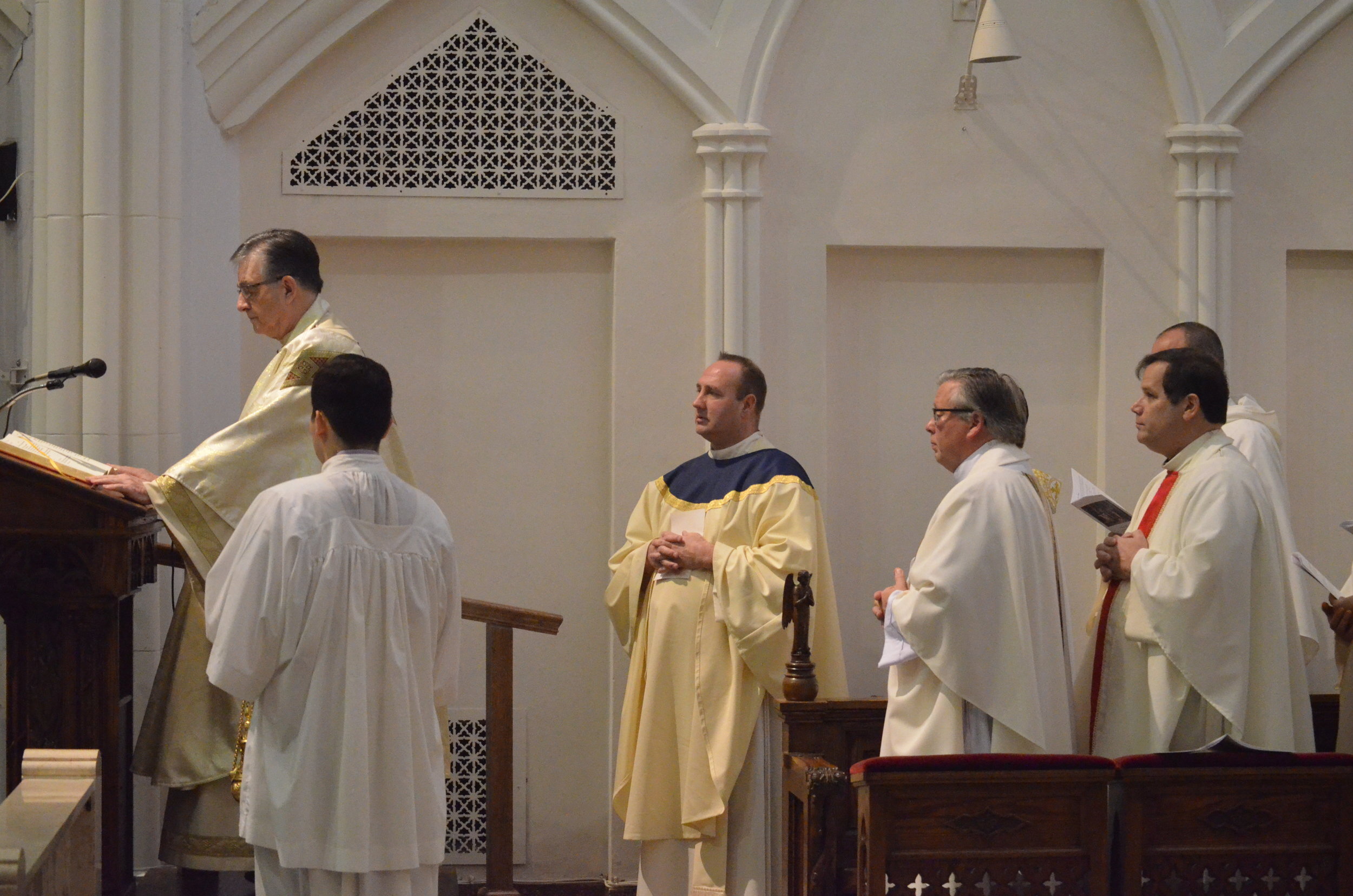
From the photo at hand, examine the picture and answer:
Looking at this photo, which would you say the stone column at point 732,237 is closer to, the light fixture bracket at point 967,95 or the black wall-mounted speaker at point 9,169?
the light fixture bracket at point 967,95

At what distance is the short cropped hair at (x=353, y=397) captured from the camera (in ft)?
11.4

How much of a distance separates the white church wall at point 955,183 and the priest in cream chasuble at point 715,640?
3.17 feet

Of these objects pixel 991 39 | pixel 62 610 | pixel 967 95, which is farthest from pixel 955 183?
pixel 62 610

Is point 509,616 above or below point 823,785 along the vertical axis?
above

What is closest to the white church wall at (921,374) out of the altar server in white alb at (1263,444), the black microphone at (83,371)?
the altar server in white alb at (1263,444)

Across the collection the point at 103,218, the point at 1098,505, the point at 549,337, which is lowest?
the point at 1098,505

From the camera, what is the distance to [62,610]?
423cm

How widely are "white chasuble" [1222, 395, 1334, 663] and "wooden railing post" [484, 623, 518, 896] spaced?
2.53 metres

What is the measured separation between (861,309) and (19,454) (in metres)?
3.49

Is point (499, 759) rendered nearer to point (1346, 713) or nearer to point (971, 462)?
point (971, 462)

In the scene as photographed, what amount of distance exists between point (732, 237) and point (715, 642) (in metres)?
1.79

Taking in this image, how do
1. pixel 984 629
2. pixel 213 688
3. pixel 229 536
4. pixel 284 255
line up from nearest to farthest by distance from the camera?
Result: pixel 984 629 → pixel 229 536 → pixel 213 688 → pixel 284 255

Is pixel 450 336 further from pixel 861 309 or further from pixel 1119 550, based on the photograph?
pixel 1119 550

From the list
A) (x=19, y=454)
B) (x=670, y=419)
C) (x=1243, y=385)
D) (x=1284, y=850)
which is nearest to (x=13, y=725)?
(x=19, y=454)
